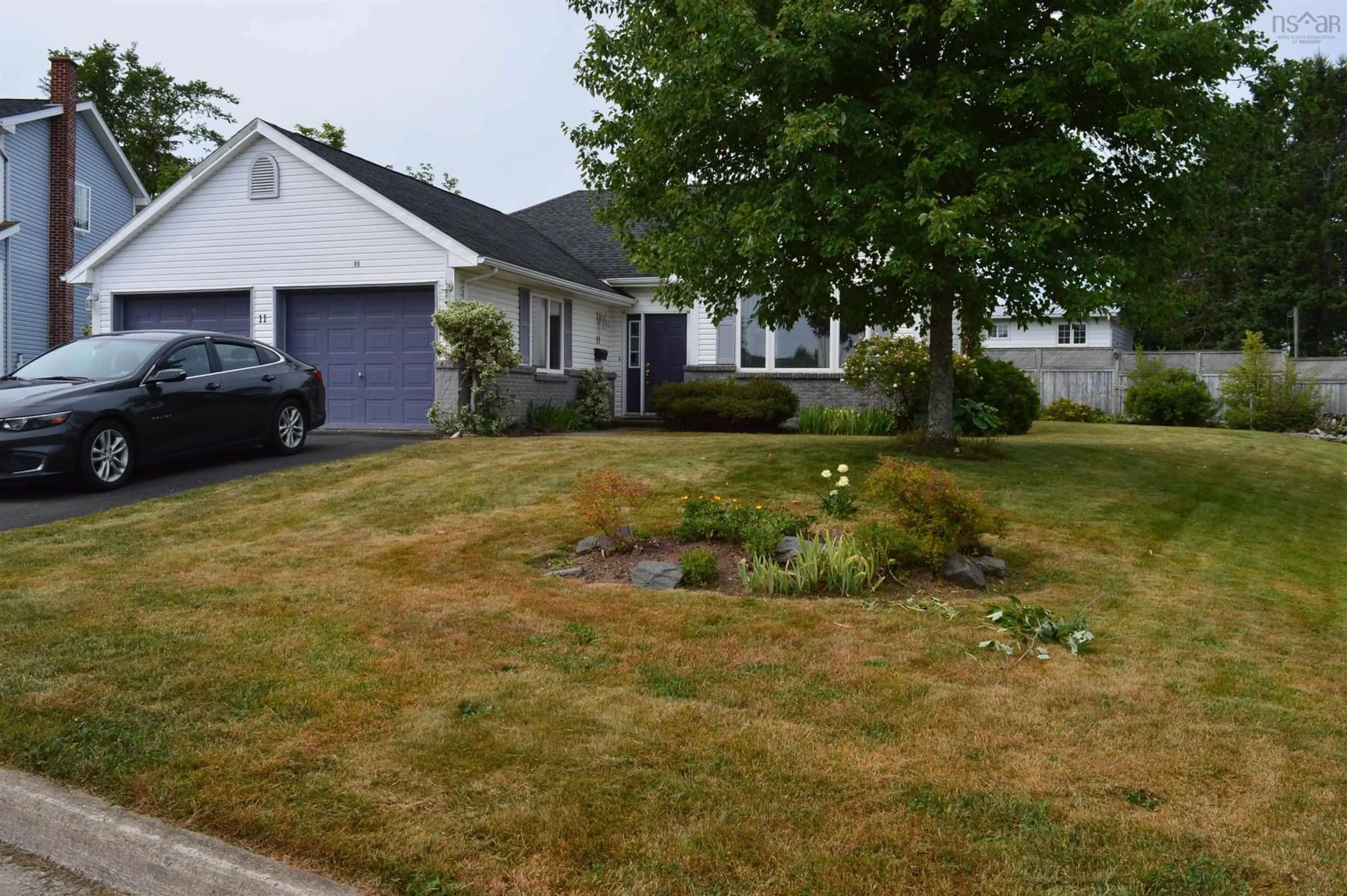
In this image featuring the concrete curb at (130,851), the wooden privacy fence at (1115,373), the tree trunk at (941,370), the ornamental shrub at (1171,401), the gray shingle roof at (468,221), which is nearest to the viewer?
the concrete curb at (130,851)

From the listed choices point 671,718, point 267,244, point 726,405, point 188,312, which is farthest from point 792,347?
point 671,718

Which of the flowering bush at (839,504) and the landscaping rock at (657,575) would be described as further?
the flowering bush at (839,504)

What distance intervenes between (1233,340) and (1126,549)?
134ft

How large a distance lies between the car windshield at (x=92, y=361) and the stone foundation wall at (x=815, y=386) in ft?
34.5

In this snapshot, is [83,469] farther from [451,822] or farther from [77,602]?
[451,822]

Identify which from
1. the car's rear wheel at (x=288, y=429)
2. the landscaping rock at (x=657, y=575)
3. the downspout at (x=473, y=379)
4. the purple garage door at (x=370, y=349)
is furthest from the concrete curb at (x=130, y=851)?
the purple garage door at (x=370, y=349)

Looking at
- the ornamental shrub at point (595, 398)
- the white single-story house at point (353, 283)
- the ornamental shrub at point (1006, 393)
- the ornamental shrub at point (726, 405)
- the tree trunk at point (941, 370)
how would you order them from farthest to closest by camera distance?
the ornamental shrub at point (595, 398), the ornamental shrub at point (726, 405), the white single-story house at point (353, 283), the ornamental shrub at point (1006, 393), the tree trunk at point (941, 370)

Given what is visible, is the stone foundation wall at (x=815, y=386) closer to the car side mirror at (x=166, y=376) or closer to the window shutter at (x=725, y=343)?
the window shutter at (x=725, y=343)

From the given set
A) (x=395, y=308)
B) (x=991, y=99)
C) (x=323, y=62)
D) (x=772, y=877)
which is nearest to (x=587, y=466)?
(x=991, y=99)

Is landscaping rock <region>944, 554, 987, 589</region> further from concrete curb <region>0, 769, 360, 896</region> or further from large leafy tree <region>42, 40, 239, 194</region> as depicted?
large leafy tree <region>42, 40, 239, 194</region>

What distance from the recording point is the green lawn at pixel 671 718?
3012 millimetres

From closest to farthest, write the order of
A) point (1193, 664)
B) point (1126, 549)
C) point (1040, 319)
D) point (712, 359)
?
point (1193, 664), point (1126, 549), point (1040, 319), point (712, 359)

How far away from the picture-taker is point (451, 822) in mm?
3176

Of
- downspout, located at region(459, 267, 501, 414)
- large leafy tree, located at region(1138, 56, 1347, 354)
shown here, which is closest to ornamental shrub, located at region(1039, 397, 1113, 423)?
downspout, located at region(459, 267, 501, 414)
